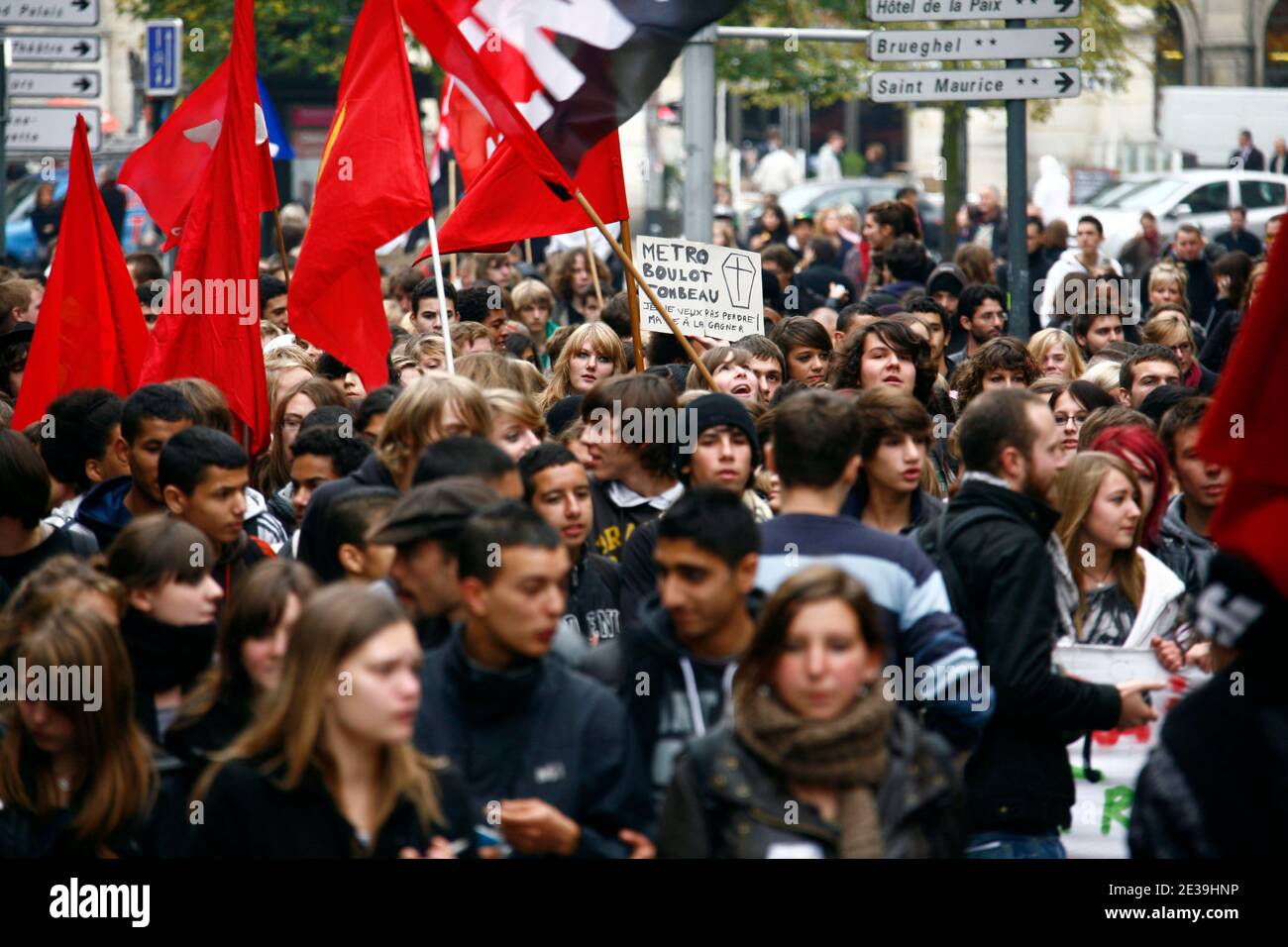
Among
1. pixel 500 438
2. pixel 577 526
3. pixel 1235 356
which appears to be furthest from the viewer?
pixel 500 438

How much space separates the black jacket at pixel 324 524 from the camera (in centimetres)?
559

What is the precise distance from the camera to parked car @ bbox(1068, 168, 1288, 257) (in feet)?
86.9

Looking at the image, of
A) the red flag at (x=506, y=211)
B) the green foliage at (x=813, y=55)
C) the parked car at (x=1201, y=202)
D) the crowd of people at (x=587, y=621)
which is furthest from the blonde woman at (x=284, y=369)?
the parked car at (x=1201, y=202)

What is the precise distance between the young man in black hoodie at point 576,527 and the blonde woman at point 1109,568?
4.19 ft

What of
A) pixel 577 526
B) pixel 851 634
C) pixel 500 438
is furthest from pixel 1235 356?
pixel 500 438

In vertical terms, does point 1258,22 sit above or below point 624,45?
above

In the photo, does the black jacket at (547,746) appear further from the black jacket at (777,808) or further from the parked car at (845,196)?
the parked car at (845,196)

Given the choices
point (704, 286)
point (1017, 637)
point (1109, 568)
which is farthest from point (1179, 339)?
point (1017, 637)

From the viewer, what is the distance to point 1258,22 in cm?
4084

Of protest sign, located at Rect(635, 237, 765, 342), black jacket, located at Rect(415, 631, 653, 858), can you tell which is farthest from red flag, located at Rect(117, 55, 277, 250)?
black jacket, located at Rect(415, 631, 653, 858)

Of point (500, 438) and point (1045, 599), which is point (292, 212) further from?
point (1045, 599)

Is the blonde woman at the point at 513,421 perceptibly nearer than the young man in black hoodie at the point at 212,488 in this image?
No

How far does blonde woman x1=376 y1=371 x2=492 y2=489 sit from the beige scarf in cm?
229
